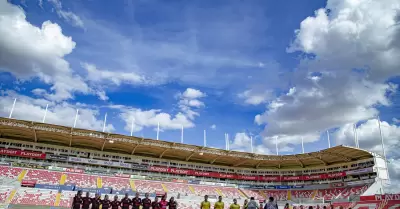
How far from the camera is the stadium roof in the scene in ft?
149

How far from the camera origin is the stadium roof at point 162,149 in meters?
45.4

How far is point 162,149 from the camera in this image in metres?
Answer: 54.6

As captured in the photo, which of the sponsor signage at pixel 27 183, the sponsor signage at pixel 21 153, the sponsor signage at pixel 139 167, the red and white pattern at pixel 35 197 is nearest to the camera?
the red and white pattern at pixel 35 197

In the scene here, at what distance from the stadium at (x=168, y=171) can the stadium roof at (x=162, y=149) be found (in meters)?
0.16

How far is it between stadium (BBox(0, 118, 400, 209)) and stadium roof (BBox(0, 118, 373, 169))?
156 millimetres

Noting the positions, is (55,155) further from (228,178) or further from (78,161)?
(228,178)

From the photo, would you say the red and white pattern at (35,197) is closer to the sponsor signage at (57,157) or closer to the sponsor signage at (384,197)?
the sponsor signage at (57,157)

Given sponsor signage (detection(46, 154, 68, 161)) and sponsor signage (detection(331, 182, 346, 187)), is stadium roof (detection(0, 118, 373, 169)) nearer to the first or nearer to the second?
sponsor signage (detection(46, 154, 68, 161))

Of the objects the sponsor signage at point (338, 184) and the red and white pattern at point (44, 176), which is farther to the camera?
the sponsor signage at point (338, 184)

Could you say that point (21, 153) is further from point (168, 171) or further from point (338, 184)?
point (338, 184)

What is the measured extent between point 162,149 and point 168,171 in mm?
5728

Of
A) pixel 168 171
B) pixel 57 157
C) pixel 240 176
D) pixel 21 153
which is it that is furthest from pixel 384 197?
pixel 21 153

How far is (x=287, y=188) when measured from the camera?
61781mm

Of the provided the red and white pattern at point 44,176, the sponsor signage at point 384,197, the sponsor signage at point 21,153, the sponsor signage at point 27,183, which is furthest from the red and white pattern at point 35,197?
the sponsor signage at point 384,197
